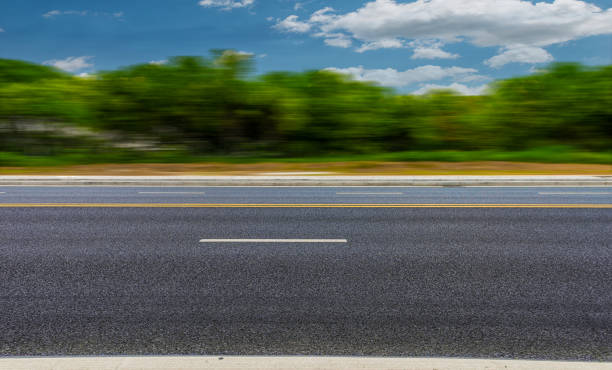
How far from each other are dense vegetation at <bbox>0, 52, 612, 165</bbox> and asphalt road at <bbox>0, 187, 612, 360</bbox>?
633 inches

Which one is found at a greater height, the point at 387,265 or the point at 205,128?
the point at 205,128

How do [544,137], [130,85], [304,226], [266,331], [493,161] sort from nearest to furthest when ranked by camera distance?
[266,331] → [304,226] → [493,161] → [130,85] → [544,137]

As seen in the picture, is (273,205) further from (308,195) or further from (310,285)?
(310,285)

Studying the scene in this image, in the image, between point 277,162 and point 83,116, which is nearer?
point 277,162

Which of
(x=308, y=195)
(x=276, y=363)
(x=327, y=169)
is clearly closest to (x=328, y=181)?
(x=308, y=195)

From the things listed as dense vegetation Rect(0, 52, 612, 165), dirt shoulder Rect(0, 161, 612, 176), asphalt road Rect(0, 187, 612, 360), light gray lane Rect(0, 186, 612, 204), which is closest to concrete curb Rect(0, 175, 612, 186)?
light gray lane Rect(0, 186, 612, 204)

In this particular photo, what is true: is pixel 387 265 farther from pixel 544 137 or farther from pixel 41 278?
pixel 544 137

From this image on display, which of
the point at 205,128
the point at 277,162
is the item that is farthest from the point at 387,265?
the point at 205,128

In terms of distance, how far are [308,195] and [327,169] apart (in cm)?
806

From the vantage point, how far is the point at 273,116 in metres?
25.2

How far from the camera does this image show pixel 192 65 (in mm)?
24344

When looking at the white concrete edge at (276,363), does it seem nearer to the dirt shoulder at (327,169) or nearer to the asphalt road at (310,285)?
the asphalt road at (310,285)

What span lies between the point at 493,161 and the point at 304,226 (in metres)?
16.4

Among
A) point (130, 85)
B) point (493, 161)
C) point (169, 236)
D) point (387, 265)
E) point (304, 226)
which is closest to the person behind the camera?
point (387, 265)
